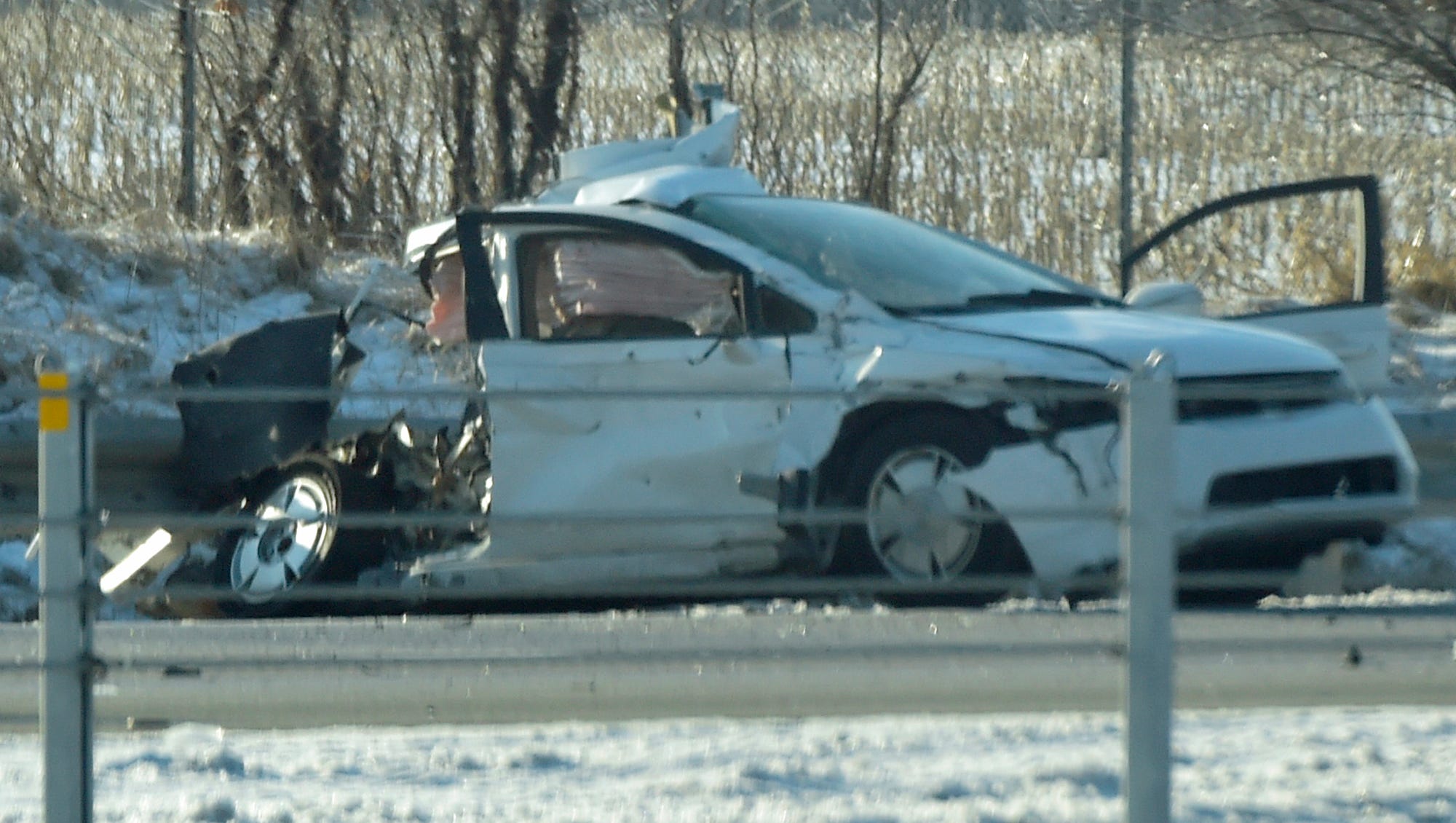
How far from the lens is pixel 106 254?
40.6ft

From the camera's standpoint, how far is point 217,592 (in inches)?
A: 160

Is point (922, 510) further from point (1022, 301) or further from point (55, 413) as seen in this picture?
point (55, 413)

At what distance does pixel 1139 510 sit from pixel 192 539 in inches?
208

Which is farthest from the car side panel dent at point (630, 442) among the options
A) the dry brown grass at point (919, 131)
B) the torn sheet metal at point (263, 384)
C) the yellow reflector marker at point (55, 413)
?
the dry brown grass at point (919, 131)

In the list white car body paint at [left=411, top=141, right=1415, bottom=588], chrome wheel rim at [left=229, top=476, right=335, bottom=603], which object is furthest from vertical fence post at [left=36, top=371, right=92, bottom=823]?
chrome wheel rim at [left=229, top=476, right=335, bottom=603]

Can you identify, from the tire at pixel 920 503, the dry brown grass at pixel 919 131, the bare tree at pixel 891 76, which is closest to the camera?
the tire at pixel 920 503

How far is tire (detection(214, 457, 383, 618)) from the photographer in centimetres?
769

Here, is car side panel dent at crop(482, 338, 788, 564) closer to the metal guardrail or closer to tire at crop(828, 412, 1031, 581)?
tire at crop(828, 412, 1031, 581)

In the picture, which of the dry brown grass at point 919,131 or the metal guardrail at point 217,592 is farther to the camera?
the dry brown grass at point 919,131

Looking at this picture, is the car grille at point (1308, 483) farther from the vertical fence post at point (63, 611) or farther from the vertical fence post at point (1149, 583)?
the vertical fence post at point (63, 611)

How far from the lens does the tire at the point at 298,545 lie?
7.69m

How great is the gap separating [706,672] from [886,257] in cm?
210

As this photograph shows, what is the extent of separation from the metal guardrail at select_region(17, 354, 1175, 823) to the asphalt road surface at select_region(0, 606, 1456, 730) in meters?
1.38

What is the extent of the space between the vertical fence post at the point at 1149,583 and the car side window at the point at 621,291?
332 centimetres
